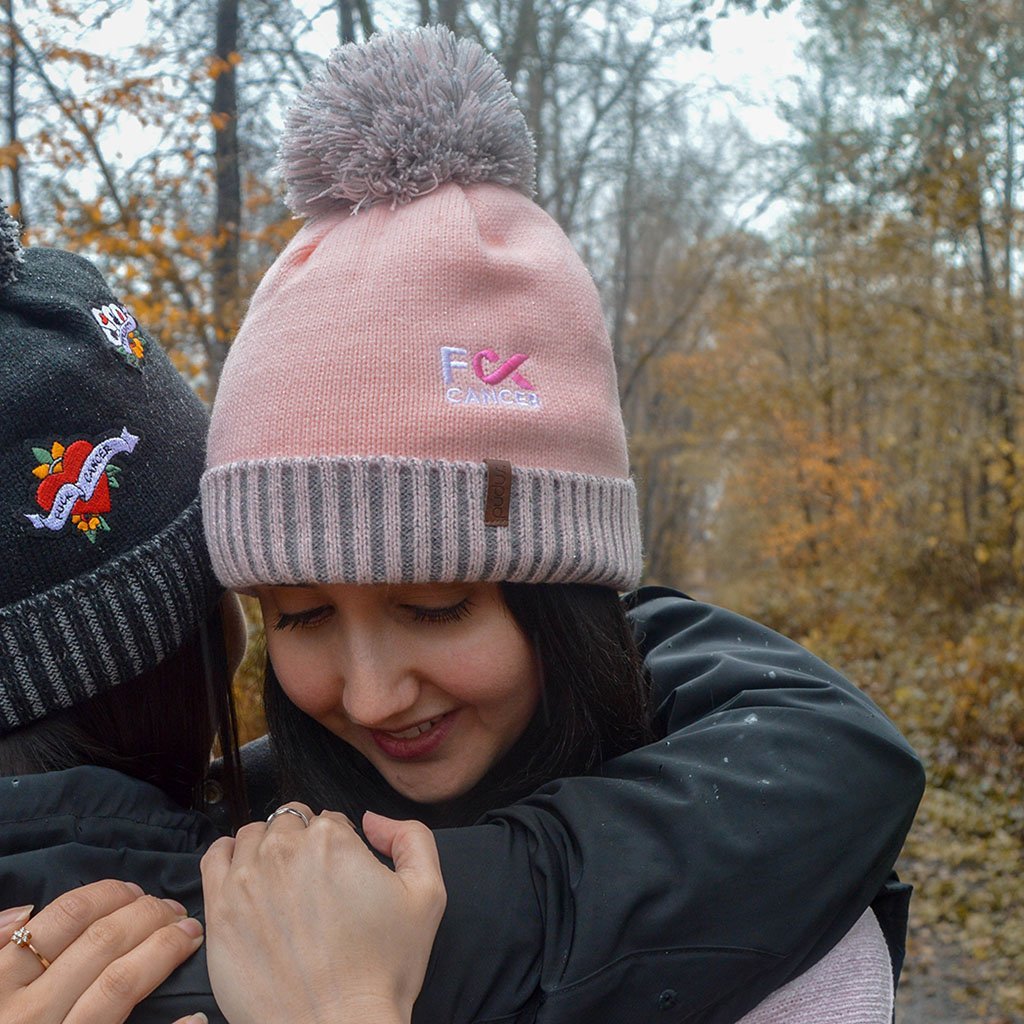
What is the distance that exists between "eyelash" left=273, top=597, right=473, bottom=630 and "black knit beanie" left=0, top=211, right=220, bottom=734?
15 centimetres

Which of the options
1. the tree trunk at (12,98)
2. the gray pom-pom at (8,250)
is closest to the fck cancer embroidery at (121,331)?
the gray pom-pom at (8,250)

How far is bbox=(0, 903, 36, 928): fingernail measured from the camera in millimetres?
1308

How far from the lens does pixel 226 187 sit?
8.09 metres

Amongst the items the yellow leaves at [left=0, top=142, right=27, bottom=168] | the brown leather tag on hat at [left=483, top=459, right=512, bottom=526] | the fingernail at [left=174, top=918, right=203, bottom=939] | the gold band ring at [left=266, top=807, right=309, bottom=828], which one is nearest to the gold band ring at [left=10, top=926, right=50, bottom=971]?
the fingernail at [left=174, top=918, right=203, bottom=939]

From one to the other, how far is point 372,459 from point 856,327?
10543 mm

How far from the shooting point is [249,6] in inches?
Answer: 321

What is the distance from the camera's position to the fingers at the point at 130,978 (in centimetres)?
123

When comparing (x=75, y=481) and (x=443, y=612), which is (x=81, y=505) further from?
(x=443, y=612)

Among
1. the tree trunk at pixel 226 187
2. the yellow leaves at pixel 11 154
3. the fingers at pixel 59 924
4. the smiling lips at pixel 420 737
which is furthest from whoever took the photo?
the tree trunk at pixel 226 187

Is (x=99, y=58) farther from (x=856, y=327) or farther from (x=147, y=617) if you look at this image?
(x=856, y=327)

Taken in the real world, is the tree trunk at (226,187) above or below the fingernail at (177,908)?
above

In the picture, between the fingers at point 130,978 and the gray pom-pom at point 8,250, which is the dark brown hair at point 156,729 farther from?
the gray pom-pom at point 8,250

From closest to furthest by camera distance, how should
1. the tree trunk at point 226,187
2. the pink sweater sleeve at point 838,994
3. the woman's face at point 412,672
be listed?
1. the pink sweater sleeve at point 838,994
2. the woman's face at point 412,672
3. the tree trunk at point 226,187

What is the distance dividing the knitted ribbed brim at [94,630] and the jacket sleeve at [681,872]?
555 mm
